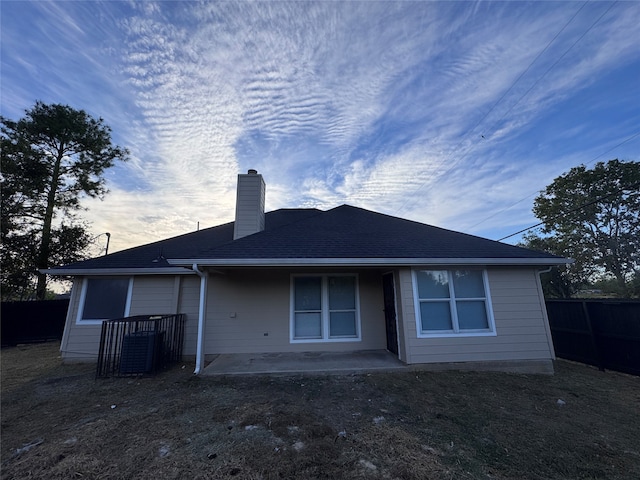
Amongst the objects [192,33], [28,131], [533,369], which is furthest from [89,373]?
[28,131]

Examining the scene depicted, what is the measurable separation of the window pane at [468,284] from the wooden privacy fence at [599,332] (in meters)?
2.70

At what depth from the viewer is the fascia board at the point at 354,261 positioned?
17.9 ft

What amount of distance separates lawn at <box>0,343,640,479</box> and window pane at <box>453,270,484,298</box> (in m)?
1.67

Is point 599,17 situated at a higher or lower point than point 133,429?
higher

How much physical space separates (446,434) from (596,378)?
4733mm

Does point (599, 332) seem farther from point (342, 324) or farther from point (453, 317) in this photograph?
point (342, 324)

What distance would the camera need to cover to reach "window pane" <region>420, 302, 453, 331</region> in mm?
5789

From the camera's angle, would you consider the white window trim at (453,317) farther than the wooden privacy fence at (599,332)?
Yes

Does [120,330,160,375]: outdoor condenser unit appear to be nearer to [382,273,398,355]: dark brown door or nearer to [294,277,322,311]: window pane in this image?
[294,277,322,311]: window pane

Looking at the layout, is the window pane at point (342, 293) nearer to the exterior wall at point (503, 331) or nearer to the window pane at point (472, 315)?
the exterior wall at point (503, 331)

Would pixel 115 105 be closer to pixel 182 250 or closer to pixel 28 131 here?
pixel 182 250

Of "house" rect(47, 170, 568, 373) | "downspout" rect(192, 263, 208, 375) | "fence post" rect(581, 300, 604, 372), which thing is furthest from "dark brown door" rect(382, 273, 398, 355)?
"fence post" rect(581, 300, 604, 372)

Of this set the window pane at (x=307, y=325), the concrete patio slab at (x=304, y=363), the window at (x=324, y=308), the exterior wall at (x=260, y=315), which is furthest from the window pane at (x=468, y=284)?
the window pane at (x=307, y=325)

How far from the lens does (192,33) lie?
6.80 m
